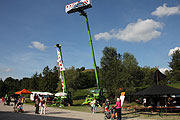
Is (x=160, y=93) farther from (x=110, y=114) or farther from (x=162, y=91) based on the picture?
(x=110, y=114)

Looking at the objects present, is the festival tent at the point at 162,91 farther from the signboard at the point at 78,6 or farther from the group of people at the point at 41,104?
the signboard at the point at 78,6

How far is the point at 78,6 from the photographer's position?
90.9 feet

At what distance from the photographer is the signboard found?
88.8 feet

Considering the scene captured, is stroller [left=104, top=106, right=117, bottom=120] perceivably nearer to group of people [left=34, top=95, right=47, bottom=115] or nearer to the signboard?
group of people [left=34, top=95, right=47, bottom=115]

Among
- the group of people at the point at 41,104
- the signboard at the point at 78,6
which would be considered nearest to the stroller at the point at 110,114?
the group of people at the point at 41,104

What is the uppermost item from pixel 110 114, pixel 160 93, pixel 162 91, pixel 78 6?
pixel 78 6

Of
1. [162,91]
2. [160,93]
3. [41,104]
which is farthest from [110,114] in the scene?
[162,91]

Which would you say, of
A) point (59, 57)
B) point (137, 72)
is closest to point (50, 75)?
point (59, 57)

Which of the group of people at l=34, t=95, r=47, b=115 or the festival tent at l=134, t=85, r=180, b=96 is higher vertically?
the festival tent at l=134, t=85, r=180, b=96

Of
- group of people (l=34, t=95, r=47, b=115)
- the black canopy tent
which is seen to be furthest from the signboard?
group of people (l=34, t=95, r=47, b=115)

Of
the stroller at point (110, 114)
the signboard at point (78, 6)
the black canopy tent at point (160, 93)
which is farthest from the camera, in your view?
the signboard at point (78, 6)

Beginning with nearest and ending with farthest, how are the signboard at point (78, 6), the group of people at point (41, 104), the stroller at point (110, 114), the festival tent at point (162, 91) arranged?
the stroller at point (110, 114)
the group of people at point (41, 104)
the festival tent at point (162, 91)
the signboard at point (78, 6)

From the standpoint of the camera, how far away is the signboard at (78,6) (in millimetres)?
27062

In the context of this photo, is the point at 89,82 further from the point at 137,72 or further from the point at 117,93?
the point at 117,93
